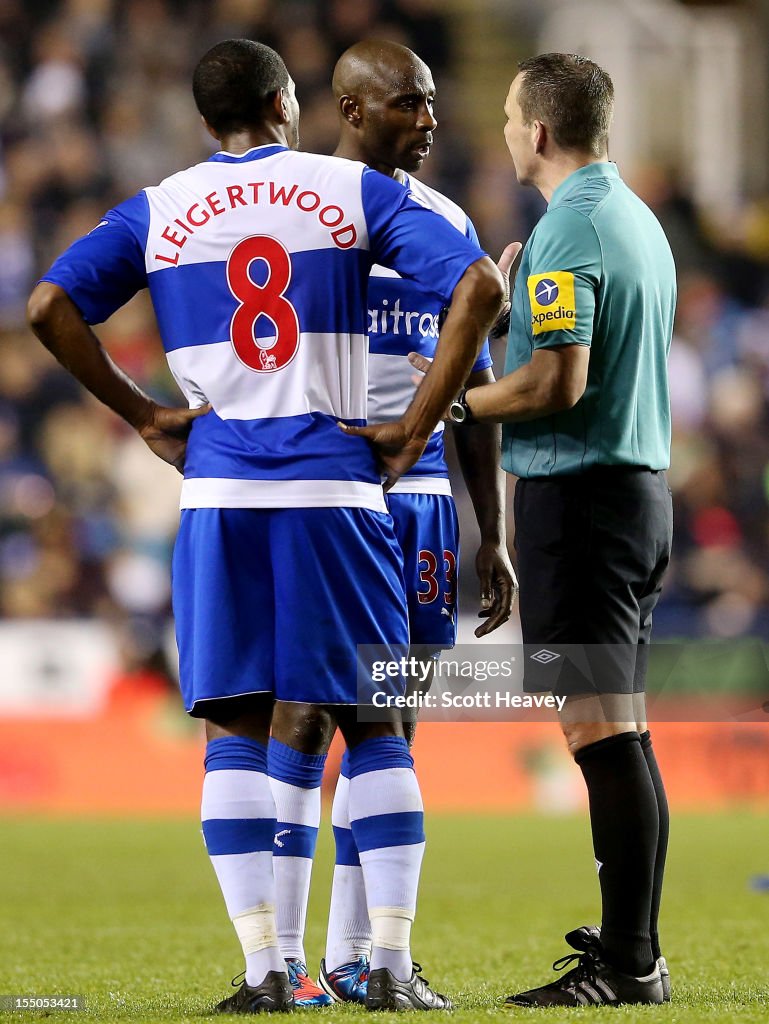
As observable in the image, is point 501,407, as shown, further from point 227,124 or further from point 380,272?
point 227,124

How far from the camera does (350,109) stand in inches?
157

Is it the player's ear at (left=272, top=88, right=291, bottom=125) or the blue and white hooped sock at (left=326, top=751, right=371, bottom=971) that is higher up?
the player's ear at (left=272, top=88, right=291, bottom=125)

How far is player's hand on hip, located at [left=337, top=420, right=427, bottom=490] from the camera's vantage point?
3432 millimetres

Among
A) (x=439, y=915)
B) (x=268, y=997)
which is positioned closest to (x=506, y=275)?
(x=268, y=997)

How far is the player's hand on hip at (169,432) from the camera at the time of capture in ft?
11.7

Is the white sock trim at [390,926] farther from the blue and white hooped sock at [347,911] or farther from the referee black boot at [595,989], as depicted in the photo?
the blue and white hooped sock at [347,911]

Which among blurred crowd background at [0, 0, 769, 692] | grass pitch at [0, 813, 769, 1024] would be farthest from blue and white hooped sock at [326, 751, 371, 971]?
blurred crowd background at [0, 0, 769, 692]

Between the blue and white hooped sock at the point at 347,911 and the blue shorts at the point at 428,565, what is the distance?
40 cm

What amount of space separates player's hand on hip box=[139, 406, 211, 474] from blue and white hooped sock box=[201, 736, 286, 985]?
686mm

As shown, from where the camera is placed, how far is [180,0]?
47.0 ft

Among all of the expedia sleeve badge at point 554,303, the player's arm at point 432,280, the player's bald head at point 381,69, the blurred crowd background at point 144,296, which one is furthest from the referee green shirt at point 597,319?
the blurred crowd background at point 144,296

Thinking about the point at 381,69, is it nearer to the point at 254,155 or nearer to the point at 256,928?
the point at 254,155

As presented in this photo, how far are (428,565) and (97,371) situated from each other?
38.3 inches

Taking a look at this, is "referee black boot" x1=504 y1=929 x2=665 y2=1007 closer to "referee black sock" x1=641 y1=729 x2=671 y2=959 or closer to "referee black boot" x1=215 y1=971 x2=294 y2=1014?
"referee black sock" x1=641 y1=729 x2=671 y2=959
